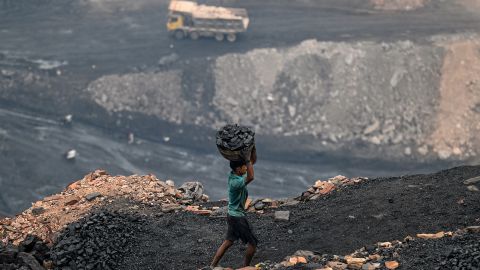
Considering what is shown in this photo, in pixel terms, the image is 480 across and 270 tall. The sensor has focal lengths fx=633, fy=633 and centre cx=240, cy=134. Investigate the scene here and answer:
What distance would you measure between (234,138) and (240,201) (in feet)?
3.07

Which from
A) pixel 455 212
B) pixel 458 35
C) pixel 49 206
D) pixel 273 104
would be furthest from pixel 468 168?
pixel 458 35

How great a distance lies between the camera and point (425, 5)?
105 ft

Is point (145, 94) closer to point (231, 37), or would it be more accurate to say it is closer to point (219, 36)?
point (219, 36)

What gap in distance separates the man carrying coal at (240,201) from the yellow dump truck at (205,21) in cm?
2097

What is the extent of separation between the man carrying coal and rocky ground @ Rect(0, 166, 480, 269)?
0.48 metres

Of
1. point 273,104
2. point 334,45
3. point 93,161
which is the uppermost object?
point 334,45

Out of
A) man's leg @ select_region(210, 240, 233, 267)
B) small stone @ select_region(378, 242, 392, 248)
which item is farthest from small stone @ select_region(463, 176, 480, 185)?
man's leg @ select_region(210, 240, 233, 267)

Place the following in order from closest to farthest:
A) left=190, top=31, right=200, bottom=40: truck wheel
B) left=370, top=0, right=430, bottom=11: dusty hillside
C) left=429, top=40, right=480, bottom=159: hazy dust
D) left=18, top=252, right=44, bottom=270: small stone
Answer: left=18, top=252, right=44, bottom=270: small stone → left=429, top=40, right=480, bottom=159: hazy dust → left=190, top=31, right=200, bottom=40: truck wheel → left=370, top=0, right=430, bottom=11: dusty hillside

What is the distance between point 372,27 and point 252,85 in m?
6.92

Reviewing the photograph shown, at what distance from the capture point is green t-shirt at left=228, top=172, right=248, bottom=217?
8.94m

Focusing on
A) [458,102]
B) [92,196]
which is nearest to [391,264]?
[92,196]

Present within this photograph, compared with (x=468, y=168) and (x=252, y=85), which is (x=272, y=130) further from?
(x=468, y=168)

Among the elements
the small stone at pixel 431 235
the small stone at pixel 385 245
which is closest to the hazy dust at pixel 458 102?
the small stone at pixel 431 235

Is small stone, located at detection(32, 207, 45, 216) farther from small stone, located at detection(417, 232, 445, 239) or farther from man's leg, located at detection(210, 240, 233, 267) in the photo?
small stone, located at detection(417, 232, 445, 239)
